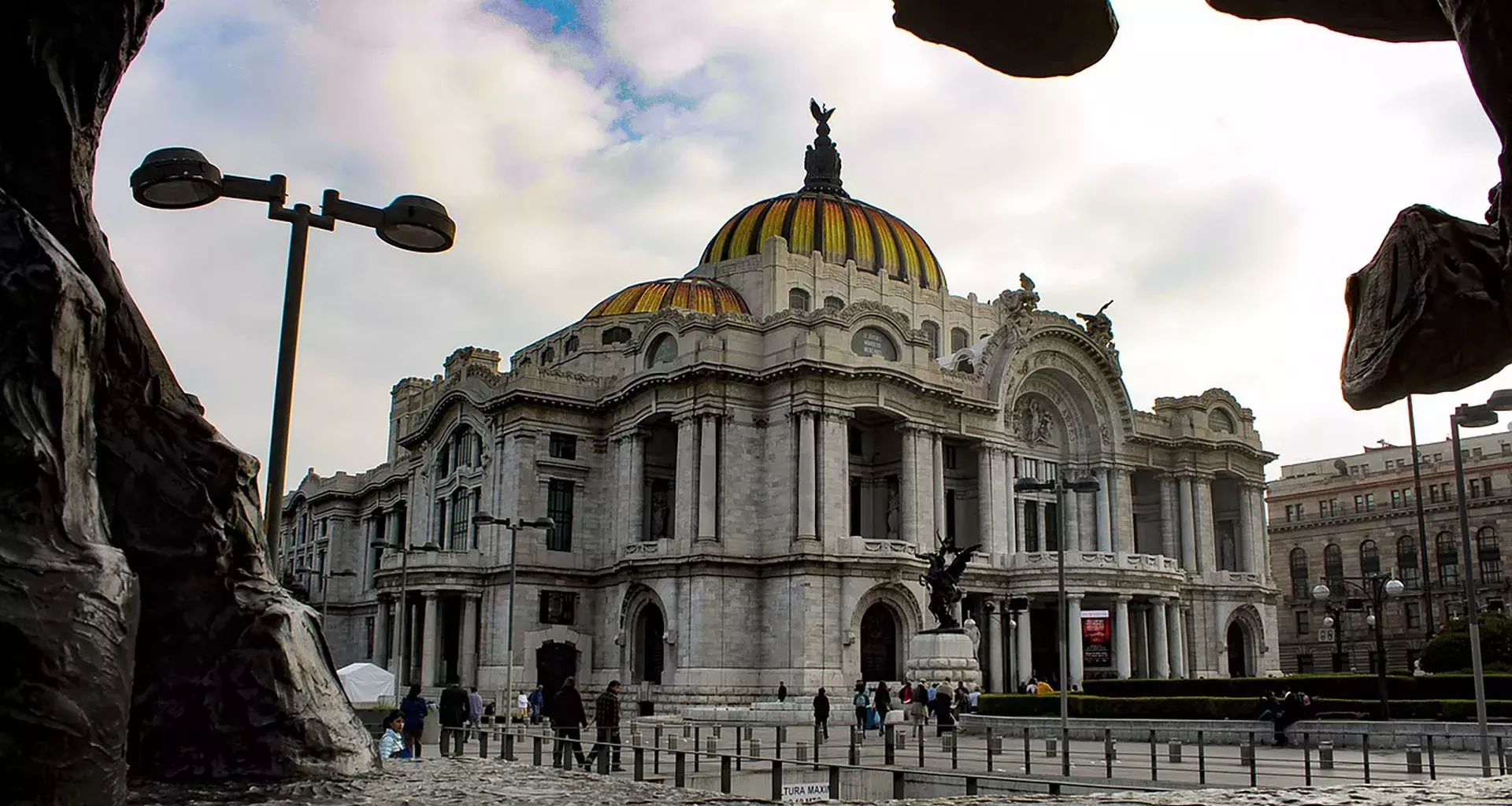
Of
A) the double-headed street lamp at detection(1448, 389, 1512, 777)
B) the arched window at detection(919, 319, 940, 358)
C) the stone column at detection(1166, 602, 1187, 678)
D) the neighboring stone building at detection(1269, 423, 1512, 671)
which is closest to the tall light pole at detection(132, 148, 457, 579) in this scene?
the double-headed street lamp at detection(1448, 389, 1512, 777)

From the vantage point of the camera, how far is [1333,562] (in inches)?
3526

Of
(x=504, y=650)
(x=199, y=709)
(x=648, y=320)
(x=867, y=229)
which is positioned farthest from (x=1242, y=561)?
(x=199, y=709)

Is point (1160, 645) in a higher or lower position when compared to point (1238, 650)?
higher

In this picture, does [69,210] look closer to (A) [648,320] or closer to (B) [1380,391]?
(B) [1380,391]

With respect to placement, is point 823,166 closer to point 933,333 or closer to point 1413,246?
point 933,333

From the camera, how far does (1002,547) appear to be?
5559cm

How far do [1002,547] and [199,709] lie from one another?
51.1 metres

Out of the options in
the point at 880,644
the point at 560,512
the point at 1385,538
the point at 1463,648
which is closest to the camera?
the point at 1463,648

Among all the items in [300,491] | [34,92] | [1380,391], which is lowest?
[1380,391]

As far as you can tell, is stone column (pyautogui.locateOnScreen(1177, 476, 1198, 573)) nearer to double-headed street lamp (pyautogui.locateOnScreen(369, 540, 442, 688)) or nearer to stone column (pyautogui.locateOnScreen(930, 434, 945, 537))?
stone column (pyautogui.locateOnScreen(930, 434, 945, 537))

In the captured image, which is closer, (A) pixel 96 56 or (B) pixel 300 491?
(A) pixel 96 56

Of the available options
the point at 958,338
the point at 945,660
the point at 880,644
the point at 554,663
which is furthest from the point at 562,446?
the point at 958,338

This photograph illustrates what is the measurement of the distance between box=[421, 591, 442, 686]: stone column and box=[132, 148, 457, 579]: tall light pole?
44794 millimetres

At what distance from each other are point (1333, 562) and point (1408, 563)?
571 cm
